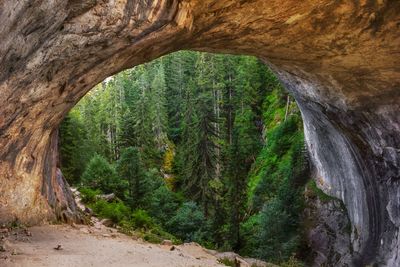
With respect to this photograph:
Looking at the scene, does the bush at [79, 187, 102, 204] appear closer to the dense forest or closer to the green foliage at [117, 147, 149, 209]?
the dense forest

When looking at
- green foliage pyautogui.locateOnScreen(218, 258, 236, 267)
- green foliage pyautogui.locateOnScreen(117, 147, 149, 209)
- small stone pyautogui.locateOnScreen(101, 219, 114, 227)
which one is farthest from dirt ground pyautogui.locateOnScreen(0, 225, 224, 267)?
green foliage pyautogui.locateOnScreen(117, 147, 149, 209)

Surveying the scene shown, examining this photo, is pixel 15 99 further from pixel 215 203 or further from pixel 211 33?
pixel 215 203

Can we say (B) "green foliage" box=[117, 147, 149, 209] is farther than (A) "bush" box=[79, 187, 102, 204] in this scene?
Yes

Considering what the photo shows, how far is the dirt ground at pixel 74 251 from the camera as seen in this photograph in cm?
946

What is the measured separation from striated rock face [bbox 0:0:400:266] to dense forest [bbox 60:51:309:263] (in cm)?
507

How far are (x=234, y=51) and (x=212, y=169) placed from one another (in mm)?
19703

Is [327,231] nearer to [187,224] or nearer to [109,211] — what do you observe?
[187,224]

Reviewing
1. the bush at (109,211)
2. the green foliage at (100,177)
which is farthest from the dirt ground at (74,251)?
the green foliage at (100,177)

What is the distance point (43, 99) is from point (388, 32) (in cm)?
1045

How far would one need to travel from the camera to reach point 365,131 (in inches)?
655

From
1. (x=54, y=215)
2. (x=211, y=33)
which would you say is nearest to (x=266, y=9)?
(x=211, y=33)

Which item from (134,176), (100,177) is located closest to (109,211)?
→ (100,177)

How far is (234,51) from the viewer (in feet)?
48.5

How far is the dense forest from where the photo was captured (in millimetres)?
22812
